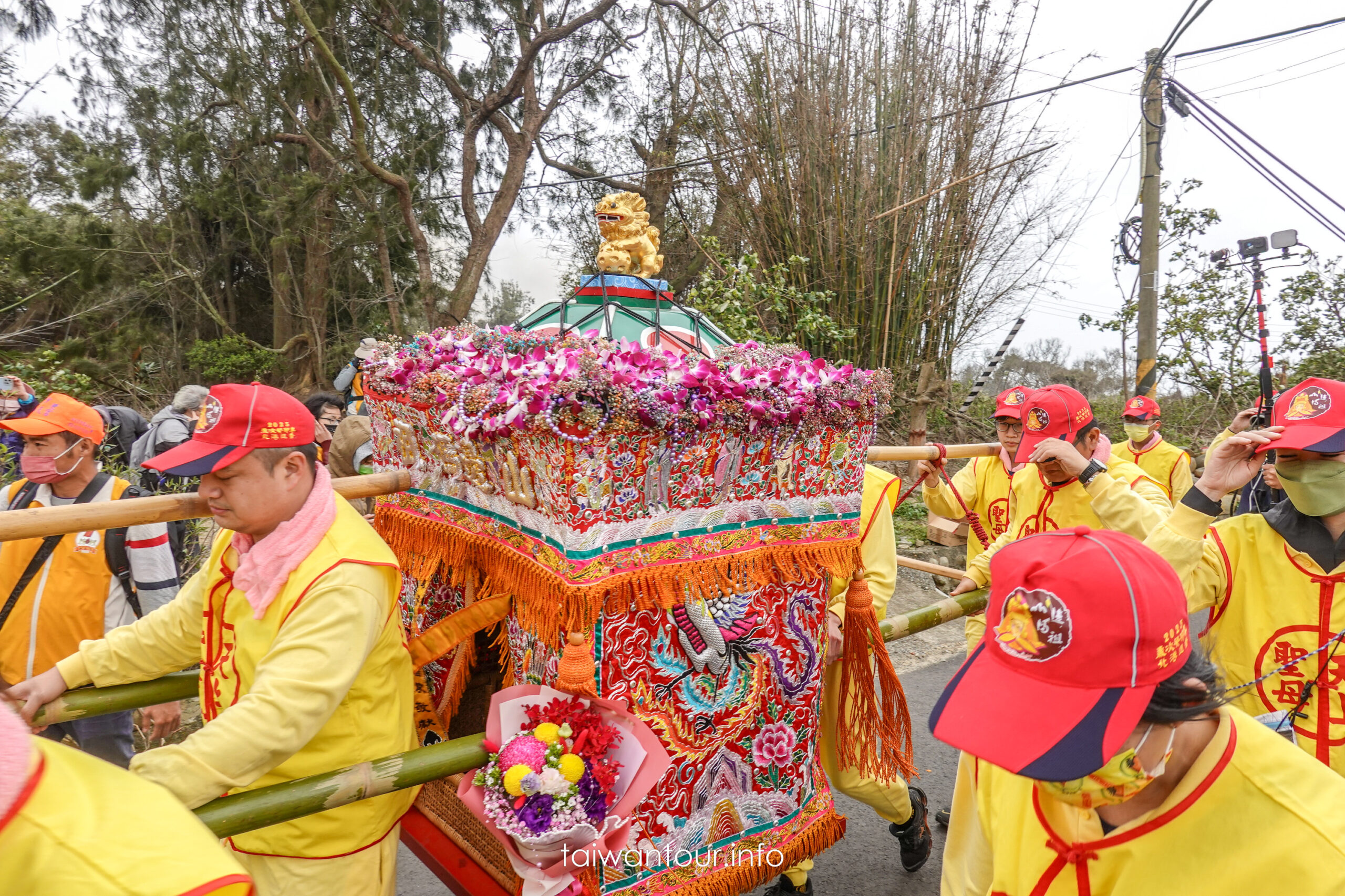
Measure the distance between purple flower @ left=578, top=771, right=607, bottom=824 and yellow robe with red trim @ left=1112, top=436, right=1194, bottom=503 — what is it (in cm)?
597

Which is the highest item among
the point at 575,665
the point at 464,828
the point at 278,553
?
the point at 278,553

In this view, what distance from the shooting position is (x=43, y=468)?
118 inches

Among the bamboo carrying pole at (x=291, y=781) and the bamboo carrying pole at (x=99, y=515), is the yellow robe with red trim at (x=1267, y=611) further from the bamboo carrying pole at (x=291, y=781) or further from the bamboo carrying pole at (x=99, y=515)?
the bamboo carrying pole at (x=99, y=515)

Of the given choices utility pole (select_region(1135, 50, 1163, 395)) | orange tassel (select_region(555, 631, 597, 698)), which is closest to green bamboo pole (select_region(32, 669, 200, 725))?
orange tassel (select_region(555, 631, 597, 698))

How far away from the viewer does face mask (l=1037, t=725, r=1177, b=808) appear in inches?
42.5

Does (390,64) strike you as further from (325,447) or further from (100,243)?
(325,447)

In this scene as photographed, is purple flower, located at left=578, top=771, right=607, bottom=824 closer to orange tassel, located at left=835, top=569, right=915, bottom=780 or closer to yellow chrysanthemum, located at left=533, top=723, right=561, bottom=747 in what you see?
yellow chrysanthemum, located at left=533, top=723, right=561, bottom=747

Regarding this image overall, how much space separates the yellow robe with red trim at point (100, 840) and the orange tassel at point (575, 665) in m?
1.02

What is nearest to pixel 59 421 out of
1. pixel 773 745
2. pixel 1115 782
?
pixel 773 745

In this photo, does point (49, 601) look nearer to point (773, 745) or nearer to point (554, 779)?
point (554, 779)

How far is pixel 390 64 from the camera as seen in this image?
515 inches

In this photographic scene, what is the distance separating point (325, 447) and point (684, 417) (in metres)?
3.47

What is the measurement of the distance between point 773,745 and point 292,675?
153cm

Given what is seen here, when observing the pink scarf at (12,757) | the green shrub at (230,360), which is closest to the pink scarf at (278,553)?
the pink scarf at (12,757)
